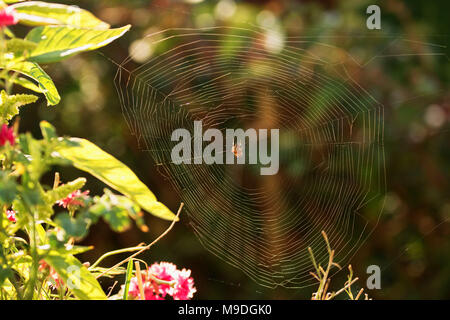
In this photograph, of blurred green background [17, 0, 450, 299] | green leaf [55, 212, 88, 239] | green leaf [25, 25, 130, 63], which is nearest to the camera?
green leaf [55, 212, 88, 239]

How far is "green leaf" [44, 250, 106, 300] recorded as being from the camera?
51cm

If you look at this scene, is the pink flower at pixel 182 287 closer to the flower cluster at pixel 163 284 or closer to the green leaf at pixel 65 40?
the flower cluster at pixel 163 284

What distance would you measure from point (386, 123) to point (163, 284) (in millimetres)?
1725

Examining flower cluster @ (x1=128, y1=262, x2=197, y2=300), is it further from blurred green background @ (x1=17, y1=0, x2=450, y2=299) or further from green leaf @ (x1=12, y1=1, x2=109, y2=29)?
blurred green background @ (x1=17, y1=0, x2=450, y2=299)

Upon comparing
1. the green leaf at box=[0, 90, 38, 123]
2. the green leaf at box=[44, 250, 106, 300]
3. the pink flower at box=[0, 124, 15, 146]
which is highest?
the green leaf at box=[0, 90, 38, 123]

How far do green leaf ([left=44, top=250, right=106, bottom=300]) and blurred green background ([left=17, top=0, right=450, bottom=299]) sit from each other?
159 centimetres

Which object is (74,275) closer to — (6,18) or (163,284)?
(163,284)

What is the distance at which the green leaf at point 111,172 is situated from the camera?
50 centimetres

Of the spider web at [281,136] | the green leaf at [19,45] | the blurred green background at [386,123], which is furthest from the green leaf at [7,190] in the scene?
the blurred green background at [386,123]

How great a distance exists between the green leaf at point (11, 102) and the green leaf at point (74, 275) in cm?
14

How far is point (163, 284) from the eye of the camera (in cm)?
60

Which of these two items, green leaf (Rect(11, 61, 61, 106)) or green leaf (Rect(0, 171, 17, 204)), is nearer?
green leaf (Rect(0, 171, 17, 204))

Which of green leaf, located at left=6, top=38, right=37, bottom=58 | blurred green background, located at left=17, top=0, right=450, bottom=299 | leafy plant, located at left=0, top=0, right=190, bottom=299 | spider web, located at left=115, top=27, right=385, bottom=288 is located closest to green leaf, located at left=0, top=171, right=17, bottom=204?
leafy plant, located at left=0, top=0, right=190, bottom=299
